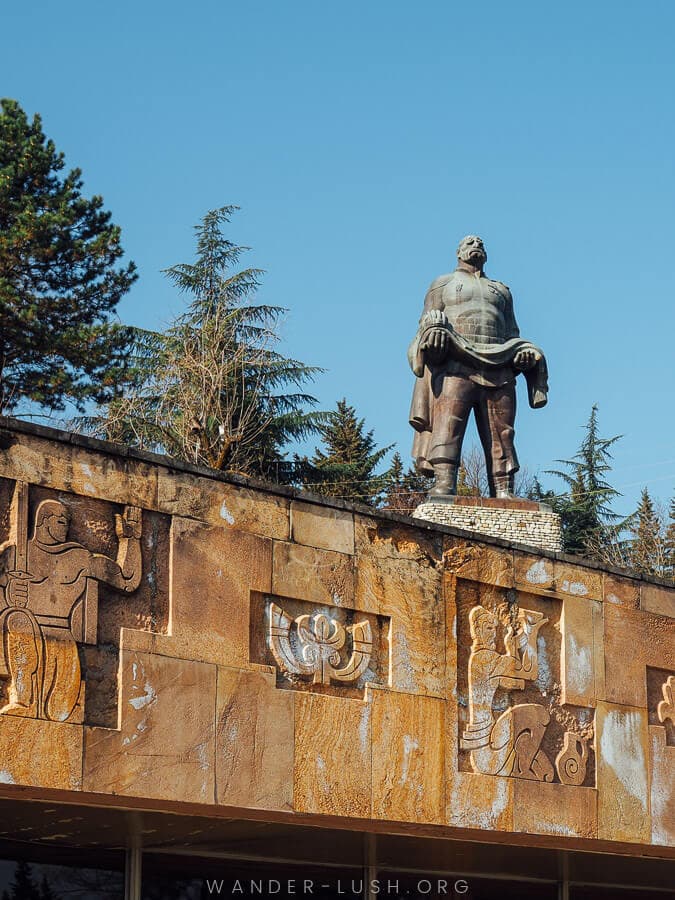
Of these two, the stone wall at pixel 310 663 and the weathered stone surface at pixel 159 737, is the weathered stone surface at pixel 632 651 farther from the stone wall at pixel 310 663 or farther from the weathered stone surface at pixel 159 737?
the weathered stone surface at pixel 159 737

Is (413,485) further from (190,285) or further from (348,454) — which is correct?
(190,285)

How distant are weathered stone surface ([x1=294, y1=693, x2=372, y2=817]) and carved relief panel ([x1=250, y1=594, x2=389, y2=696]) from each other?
124 mm

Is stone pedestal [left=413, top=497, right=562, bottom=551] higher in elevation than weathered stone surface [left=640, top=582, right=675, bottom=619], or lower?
higher

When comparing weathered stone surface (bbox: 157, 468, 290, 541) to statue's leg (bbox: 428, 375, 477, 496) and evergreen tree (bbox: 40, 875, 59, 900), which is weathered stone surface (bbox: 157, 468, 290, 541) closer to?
evergreen tree (bbox: 40, 875, 59, 900)

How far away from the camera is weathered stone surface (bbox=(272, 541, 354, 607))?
9.49 m

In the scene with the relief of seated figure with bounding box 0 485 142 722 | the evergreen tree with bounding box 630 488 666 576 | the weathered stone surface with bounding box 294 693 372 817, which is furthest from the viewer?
the evergreen tree with bounding box 630 488 666 576

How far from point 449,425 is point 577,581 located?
316cm

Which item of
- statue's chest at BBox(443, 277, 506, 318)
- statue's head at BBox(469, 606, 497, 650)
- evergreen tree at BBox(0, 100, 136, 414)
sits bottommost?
statue's head at BBox(469, 606, 497, 650)

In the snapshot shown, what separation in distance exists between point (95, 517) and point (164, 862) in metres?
3.06

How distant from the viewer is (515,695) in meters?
10.6

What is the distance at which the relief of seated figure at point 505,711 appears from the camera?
10328mm

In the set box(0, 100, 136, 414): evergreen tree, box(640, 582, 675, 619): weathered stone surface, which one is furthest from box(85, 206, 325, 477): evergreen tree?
box(640, 582, 675, 619): weathered stone surface

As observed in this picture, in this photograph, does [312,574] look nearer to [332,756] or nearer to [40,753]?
[332,756]

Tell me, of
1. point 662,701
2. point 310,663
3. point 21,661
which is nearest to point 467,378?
point 662,701
